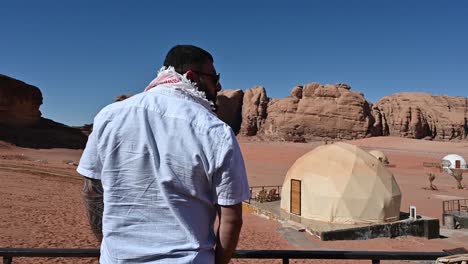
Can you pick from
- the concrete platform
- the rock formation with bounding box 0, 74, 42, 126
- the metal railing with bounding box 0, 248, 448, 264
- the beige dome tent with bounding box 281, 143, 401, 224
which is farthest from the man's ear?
the rock formation with bounding box 0, 74, 42, 126

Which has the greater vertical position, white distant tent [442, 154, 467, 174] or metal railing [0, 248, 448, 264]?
white distant tent [442, 154, 467, 174]

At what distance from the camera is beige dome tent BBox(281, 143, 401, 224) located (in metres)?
15.2

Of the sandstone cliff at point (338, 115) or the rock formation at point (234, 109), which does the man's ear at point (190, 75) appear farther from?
the rock formation at point (234, 109)

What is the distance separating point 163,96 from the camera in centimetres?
169

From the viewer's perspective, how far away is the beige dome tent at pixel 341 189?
600 inches

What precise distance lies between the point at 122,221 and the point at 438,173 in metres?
43.3

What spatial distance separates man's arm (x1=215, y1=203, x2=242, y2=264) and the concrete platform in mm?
12482

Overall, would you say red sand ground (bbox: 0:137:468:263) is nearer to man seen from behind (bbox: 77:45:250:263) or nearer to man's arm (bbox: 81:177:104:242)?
man's arm (bbox: 81:177:104:242)

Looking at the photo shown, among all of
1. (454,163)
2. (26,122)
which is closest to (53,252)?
(454,163)

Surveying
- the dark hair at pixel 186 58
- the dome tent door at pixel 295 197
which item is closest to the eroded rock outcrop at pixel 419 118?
the dome tent door at pixel 295 197

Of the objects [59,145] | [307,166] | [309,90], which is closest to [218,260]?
[307,166]

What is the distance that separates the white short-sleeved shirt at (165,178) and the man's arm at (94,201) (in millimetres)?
159

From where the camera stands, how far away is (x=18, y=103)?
154 ft

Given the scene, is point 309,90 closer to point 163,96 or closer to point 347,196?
point 347,196
